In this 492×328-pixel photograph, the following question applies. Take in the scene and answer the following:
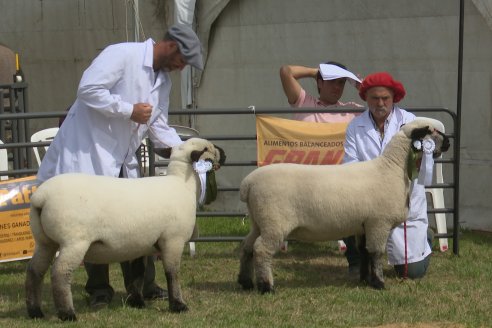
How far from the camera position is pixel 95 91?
20.8 feet

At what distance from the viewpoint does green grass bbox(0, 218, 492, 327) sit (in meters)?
6.31

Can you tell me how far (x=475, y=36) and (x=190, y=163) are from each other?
178 inches

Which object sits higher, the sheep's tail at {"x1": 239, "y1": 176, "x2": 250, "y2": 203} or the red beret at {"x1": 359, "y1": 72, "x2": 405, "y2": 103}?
the red beret at {"x1": 359, "y1": 72, "x2": 405, "y2": 103}

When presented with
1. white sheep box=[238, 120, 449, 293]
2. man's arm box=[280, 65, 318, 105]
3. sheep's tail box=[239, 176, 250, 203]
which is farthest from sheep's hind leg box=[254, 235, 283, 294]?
man's arm box=[280, 65, 318, 105]

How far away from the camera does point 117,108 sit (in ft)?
20.8

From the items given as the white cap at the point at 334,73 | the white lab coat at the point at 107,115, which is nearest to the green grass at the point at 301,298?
the white lab coat at the point at 107,115

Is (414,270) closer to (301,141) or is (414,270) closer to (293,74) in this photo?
(301,141)

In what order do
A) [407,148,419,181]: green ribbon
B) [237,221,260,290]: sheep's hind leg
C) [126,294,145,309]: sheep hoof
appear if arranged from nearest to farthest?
1. [126,294,145,309]: sheep hoof
2. [407,148,419,181]: green ribbon
3. [237,221,260,290]: sheep's hind leg

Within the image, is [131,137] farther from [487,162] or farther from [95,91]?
[487,162]

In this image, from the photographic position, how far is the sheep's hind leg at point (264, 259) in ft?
22.9

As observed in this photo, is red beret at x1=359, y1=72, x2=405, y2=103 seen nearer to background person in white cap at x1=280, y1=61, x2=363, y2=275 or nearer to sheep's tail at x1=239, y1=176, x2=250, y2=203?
background person in white cap at x1=280, y1=61, x2=363, y2=275

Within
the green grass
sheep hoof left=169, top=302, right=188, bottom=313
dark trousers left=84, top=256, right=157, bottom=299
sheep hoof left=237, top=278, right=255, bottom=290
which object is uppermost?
dark trousers left=84, top=256, right=157, bottom=299

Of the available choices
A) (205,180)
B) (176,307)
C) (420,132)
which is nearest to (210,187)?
(205,180)

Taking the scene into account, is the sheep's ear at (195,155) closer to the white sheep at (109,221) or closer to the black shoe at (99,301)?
the white sheep at (109,221)
